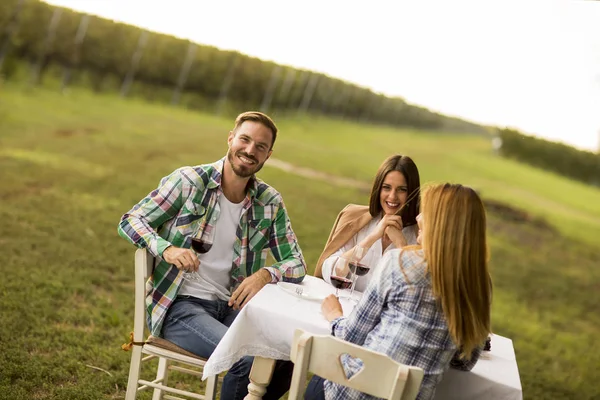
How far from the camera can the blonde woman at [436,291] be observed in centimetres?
246

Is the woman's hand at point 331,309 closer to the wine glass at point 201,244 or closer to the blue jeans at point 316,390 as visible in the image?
the blue jeans at point 316,390

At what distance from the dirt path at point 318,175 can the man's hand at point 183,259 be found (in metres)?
14.2

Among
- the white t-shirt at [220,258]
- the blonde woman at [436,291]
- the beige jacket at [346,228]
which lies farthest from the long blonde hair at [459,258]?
the beige jacket at [346,228]

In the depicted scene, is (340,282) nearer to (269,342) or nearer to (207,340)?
(269,342)

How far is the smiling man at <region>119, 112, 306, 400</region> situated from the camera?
10.7 ft

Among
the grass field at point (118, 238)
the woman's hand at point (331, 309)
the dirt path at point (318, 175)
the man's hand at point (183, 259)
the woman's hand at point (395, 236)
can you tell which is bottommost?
the grass field at point (118, 238)

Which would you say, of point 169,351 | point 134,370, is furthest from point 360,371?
point 134,370

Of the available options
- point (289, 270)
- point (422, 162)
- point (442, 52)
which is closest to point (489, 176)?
point (422, 162)

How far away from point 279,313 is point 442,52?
27.7 m

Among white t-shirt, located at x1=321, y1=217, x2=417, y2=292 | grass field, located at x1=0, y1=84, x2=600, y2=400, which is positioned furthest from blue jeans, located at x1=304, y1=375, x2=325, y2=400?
grass field, located at x1=0, y1=84, x2=600, y2=400

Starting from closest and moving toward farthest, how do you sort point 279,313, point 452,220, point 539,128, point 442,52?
point 452,220 < point 279,313 < point 539,128 < point 442,52

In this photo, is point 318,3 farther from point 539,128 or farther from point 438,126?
point 438,126

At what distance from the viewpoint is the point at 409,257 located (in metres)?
2.54

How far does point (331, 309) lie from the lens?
2895 mm
